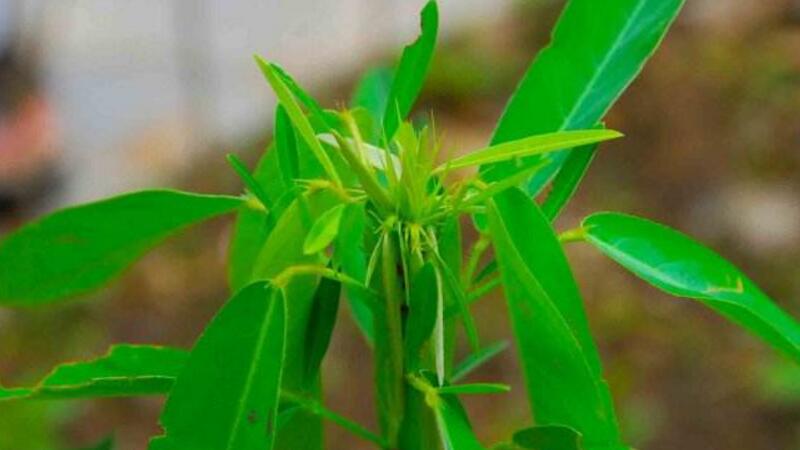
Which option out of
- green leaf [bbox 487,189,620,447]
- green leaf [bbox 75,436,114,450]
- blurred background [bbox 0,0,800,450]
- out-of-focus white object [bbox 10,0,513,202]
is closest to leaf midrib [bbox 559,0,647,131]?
green leaf [bbox 487,189,620,447]

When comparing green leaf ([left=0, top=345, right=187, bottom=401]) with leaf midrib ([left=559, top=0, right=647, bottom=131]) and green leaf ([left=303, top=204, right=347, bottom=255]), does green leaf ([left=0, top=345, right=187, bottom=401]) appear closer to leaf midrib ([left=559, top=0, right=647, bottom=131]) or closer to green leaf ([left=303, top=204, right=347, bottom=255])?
green leaf ([left=303, top=204, right=347, bottom=255])

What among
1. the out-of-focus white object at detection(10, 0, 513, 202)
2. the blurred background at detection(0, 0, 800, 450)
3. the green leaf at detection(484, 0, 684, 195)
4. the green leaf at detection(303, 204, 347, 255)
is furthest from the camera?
the out-of-focus white object at detection(10, 0, 513, 202)

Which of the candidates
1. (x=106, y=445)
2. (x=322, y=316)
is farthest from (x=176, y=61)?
(x=322, y=316)

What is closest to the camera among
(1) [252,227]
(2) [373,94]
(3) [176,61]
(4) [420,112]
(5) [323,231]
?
(5) [323,231]

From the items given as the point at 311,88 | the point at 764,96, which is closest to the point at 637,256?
the point at 764,96

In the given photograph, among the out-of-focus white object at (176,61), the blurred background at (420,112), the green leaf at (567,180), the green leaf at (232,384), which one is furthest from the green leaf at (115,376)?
the out-of-focus white object at (176,61)

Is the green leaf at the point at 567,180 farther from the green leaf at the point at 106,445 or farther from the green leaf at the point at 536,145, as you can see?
the green leaf at the point at 106,445

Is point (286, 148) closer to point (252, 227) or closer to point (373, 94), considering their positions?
point (252, 227)
